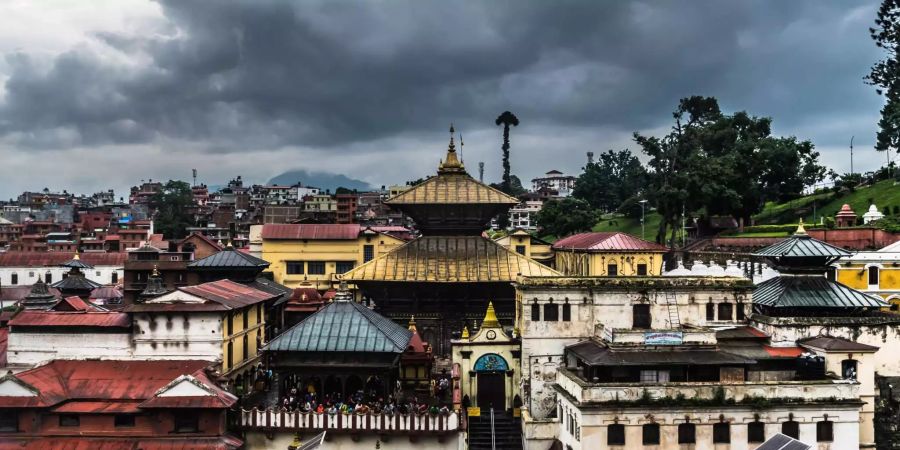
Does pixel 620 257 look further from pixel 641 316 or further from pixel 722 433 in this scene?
pixel 722 433

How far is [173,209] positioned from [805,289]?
142355 mm

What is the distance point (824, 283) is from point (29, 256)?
110 meters

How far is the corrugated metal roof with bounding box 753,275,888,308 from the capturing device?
40562 millimetres

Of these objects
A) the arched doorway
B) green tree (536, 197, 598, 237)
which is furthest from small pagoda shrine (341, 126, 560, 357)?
green tree (536, 197, 598, 237)

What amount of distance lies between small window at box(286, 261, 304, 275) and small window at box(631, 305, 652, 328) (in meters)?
46.9

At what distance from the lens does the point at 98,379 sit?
37312mm

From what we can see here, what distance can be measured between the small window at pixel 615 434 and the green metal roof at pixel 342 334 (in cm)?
1009

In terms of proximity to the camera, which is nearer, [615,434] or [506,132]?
[615,434]

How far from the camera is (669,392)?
34.1 meters

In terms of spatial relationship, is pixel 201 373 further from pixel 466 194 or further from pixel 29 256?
pixel 29 256

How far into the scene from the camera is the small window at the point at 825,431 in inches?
1355

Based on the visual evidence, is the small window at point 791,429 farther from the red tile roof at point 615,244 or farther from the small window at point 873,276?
the red tile roof at point 615,244

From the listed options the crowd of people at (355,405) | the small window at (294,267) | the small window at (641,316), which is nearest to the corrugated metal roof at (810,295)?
the small window at (641,316)

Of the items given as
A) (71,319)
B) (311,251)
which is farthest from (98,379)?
(311,251)
